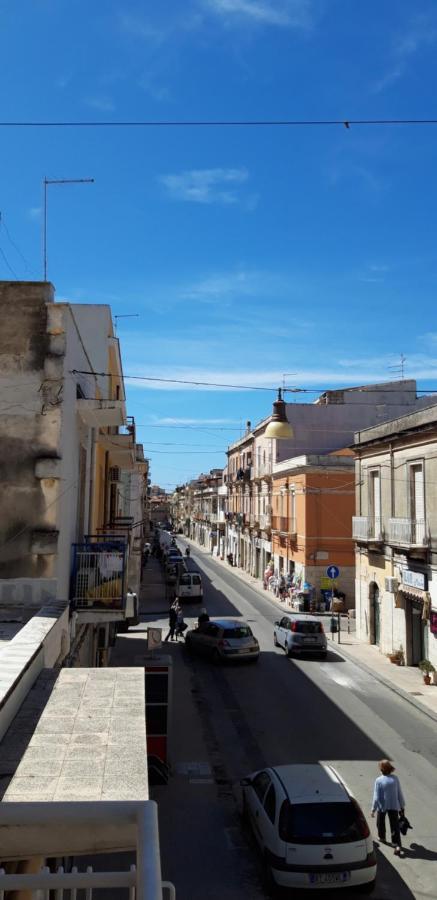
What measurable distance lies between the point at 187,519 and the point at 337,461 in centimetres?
10019

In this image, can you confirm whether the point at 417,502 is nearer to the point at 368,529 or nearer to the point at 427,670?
the point at 368,529

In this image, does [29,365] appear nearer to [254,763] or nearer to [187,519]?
[254,763]

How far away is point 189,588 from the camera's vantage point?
37.4m

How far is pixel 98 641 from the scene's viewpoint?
18438 mm

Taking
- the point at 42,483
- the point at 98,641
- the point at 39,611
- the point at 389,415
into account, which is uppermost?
the point at 389,415

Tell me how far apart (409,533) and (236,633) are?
21.2 ft

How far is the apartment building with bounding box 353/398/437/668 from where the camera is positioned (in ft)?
65.7

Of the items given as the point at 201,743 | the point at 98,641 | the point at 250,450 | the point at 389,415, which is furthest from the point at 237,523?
the point at 201,743

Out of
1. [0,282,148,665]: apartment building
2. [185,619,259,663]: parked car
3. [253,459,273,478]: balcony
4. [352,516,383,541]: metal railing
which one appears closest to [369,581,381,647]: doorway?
[352,516,383,541]: metal railing

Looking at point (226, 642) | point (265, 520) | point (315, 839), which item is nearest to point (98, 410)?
point (315, 839)

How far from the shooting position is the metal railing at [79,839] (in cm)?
231

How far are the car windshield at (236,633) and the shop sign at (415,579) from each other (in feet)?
17.9

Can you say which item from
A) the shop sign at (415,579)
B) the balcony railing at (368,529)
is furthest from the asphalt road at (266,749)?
the balcony railing at (368,529)

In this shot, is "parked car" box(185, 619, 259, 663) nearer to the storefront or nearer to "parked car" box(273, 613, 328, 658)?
"parked car" box(273, 613, 328, 658)
